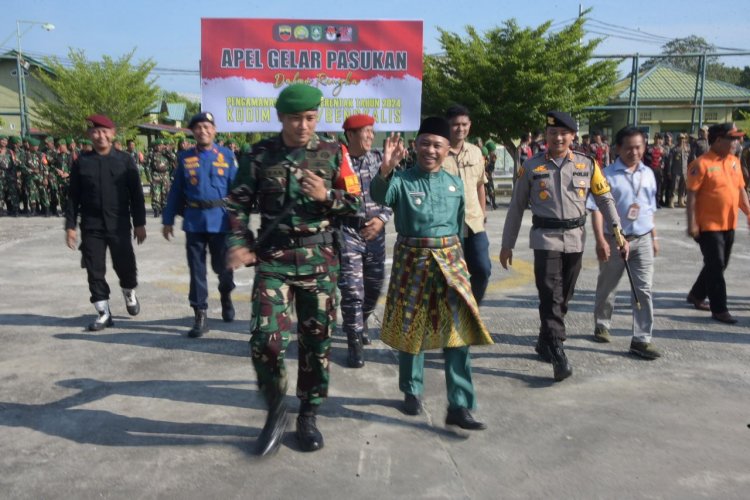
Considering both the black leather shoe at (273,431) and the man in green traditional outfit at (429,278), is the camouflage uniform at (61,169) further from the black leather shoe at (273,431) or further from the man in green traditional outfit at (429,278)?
the black leather shoe at (273,431)

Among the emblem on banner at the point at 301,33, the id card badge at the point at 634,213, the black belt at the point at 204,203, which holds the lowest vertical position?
the id card badge at the point at 634,213

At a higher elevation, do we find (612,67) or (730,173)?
(612,67)

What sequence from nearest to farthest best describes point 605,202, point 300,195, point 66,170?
point 300,195, point 605,202, point 66,170

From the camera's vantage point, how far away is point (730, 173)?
6.91 m

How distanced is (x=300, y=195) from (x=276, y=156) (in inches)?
10.1

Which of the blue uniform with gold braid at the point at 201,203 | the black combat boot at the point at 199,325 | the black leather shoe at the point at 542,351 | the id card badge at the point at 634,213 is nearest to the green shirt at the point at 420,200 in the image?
the black leather shoe at the point at 542,351

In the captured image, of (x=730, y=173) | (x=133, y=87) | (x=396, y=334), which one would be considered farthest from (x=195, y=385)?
(x=133, y=87)

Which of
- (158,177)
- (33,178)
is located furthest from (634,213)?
(33,178)

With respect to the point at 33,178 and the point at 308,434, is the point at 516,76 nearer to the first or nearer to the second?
the point at 33,178

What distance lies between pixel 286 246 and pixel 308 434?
3.51ft

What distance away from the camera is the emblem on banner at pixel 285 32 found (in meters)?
12.0

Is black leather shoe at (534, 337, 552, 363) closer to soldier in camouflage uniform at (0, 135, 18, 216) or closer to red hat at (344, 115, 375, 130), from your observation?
red hat at (344, 115, 375, 130)

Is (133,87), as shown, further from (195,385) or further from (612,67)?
(195,385)

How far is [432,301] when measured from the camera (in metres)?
4.29
